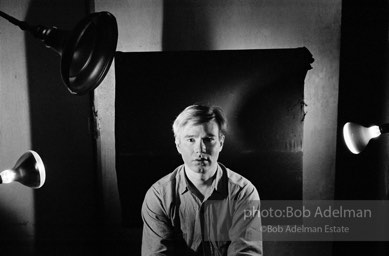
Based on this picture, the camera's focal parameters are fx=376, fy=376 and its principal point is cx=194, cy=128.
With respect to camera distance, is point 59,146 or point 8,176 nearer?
point 8,176

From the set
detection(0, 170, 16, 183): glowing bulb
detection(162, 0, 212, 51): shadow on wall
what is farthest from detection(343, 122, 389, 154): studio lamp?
detection(0, 170, 16, 183): glowing bulb

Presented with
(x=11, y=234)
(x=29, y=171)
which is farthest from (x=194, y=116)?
(x=11, y=234)

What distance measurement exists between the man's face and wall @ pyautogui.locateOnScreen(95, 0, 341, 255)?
1.17ft

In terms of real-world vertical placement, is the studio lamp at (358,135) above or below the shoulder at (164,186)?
above

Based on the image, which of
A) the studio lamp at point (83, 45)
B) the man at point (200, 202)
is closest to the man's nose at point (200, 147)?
the man at point (200, 202)

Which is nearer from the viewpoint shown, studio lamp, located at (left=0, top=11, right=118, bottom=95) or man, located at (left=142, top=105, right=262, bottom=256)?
studio lamp, located at (left=0, top=11, right=118, bottom=95)

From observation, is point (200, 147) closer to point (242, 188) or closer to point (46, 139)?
point (242, 188)

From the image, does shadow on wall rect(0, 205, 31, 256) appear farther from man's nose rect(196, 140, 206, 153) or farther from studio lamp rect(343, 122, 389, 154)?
studio lamp rect(343, 122, 389, 154)

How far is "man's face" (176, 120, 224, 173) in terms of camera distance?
1.81m

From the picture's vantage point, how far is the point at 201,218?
1.82m

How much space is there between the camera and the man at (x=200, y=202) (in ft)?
5.95

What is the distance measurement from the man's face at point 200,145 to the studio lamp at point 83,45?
0.54 metres

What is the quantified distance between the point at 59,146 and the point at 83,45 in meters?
0.68

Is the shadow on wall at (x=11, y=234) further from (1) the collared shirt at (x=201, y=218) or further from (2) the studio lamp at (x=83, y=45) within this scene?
(2) the studio lamp at (x=83, y=45)
